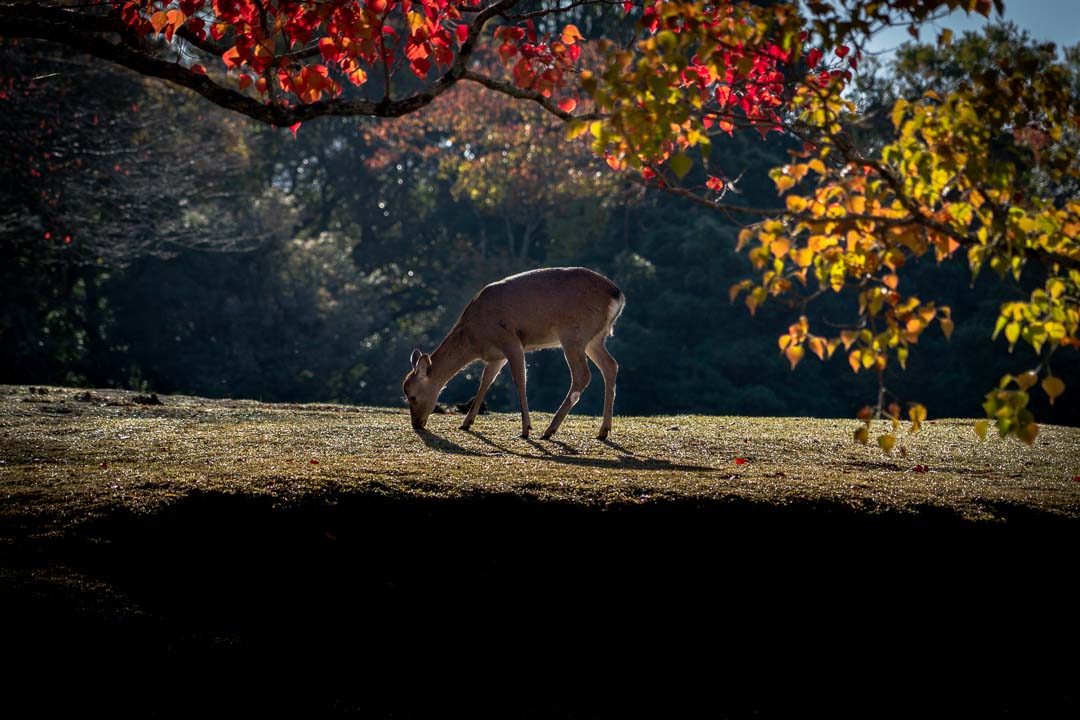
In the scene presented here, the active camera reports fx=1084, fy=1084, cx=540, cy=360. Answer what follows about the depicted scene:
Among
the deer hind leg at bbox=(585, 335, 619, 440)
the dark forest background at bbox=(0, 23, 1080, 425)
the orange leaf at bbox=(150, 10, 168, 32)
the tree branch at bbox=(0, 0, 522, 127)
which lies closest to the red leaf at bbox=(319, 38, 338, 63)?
the tree branch at bbox=(0, 0, 522, 127)

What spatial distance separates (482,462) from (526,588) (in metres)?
2.55

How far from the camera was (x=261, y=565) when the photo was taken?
8.04 metres

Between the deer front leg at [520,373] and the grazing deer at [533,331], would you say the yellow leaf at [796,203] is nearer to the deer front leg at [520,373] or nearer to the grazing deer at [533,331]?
the grazing deer at [533,331]

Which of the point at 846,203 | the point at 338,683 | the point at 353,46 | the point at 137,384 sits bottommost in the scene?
the point at 137,384

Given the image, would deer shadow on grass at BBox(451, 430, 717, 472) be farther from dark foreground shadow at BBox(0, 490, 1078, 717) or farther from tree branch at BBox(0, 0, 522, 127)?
tree branch at BBox(0, 0, 522, 127)

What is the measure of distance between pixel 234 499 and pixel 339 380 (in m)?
30.3

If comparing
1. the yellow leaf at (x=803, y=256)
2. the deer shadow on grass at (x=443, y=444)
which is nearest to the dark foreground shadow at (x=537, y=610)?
the deer shadow on grass at (x=443, y=444)

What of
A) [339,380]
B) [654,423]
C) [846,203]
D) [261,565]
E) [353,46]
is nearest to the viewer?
[846,203]

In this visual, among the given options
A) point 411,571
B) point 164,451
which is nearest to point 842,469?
point 411,571

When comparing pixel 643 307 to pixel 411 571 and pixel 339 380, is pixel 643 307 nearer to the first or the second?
pixel 339 380

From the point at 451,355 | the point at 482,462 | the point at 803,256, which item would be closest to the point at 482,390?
the point at 451,355

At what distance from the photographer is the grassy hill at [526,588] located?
718 cm

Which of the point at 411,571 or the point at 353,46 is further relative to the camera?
the point at 353,46

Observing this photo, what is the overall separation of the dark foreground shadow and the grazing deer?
488 centimetres
